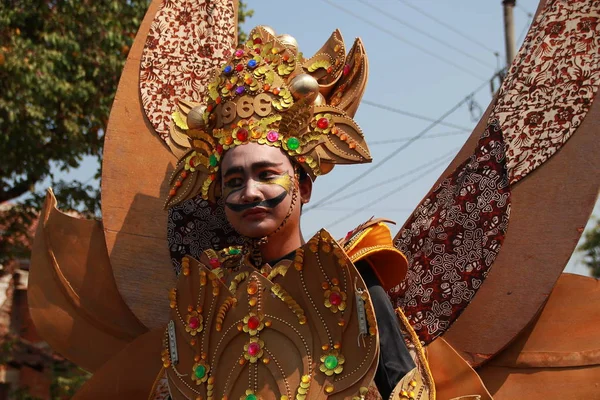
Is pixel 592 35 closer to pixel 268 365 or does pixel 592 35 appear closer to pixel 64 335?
pixel 268 365

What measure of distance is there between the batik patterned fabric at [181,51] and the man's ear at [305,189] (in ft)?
3.21

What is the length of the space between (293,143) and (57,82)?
186 inches

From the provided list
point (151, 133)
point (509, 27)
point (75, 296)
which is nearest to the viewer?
point (75, 296)

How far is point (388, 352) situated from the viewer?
301cm

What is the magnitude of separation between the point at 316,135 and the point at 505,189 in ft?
2.50

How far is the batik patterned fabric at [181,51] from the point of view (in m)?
4.19

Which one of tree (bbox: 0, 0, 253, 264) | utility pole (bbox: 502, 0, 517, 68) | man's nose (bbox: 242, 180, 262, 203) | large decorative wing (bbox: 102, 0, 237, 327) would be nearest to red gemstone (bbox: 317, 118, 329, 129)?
man's nose (bbox: 242, 180, 262, 203)

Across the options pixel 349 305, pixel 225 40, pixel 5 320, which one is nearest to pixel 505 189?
pixel 349 305

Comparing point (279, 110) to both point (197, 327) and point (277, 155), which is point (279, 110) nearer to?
point (277, 155)

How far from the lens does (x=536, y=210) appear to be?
3531 millimetres

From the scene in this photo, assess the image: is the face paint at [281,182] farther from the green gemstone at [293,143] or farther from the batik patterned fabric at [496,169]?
the batik patterned fabric at [496,169]

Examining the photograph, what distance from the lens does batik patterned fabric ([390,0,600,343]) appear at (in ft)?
11.6

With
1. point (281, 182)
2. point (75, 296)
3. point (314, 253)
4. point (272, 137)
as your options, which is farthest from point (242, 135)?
point (75, 296)

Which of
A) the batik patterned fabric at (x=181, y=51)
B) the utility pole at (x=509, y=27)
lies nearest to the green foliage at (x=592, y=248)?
the utility pole at (x=509, y=27)
